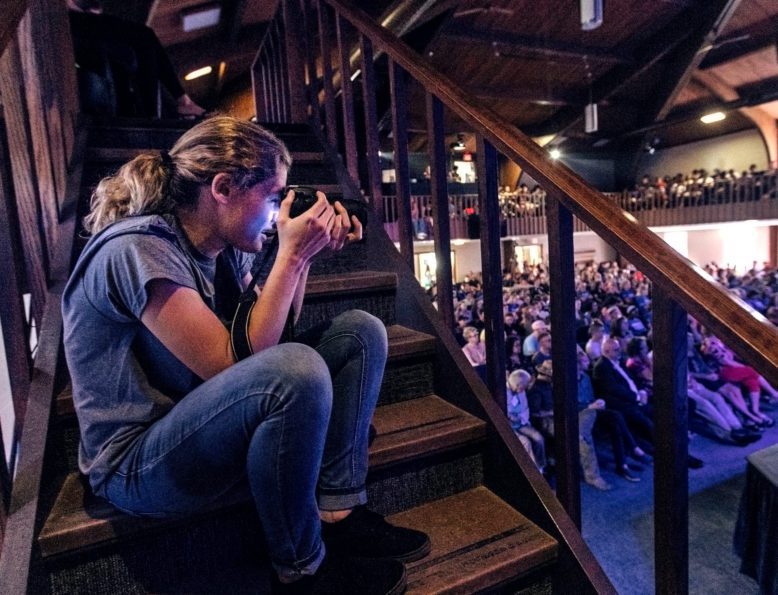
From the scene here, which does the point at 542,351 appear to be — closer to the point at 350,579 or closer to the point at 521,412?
the point at 521,412

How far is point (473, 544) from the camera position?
3.46ft

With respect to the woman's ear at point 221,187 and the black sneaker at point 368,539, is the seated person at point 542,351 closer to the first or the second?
the black sneaker at point 368,539


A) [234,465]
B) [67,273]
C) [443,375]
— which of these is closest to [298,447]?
[234,465]

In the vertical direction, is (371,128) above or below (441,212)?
above

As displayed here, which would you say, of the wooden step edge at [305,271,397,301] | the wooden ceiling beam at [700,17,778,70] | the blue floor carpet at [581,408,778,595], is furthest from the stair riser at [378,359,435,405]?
the wooden ceiling beam at [700,17,778,70]

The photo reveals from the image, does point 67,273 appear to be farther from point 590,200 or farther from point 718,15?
point 718,15

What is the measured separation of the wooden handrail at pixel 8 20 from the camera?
911mm

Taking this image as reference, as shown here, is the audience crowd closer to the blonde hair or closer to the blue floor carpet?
the blue floor carpet

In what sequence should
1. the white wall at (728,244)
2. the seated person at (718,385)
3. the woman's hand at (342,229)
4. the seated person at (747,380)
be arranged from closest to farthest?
the woman's hand at (342,229) < the seated person at (718,385) < the seated person at (747,380) < the white wall at (728,244)

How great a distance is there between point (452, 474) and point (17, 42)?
1542 millimetres

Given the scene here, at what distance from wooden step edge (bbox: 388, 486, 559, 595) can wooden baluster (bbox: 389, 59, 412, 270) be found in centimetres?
75

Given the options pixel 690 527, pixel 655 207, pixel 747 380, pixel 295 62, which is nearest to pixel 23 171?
pixel 295 62

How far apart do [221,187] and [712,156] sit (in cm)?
1651

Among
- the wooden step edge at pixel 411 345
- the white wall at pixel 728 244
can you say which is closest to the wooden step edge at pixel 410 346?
the wooden step edge at pixel 411 345
